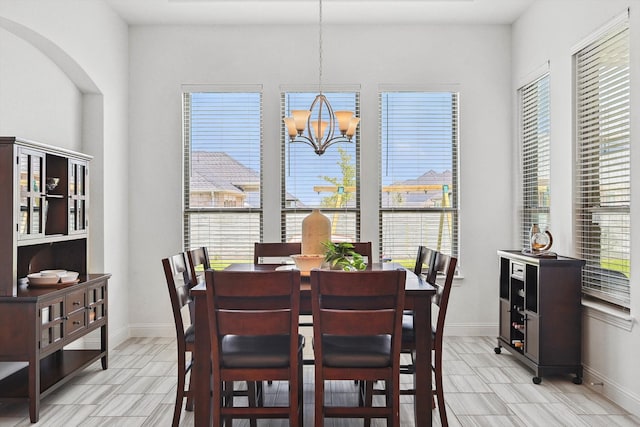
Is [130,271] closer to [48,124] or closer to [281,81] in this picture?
[48,124]

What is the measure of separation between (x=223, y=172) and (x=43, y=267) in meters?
1.91

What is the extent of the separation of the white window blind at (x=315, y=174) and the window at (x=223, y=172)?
11.5 inches

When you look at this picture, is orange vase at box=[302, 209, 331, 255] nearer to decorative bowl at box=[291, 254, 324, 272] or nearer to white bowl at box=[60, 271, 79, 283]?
decorative bowl at box=[291, 254, 324, 272]

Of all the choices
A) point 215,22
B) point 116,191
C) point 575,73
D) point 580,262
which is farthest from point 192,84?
point 580,262

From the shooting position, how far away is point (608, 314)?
10.9 ft

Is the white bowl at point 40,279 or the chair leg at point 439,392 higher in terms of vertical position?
the white bowl at point 40,279

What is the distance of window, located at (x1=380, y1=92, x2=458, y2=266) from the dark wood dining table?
95.2 inches

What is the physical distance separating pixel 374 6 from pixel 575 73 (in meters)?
1.84

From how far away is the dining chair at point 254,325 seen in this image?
92.7 inches

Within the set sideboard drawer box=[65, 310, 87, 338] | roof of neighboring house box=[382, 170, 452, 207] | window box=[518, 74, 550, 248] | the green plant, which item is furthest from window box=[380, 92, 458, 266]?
sideboard drawer box=[65, 310, 87, 338]

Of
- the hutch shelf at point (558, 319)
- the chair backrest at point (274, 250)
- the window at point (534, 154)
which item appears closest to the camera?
the hutch shelf at point (558, 319)

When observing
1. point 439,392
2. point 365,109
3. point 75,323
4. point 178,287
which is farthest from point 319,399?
Result: point 365,109

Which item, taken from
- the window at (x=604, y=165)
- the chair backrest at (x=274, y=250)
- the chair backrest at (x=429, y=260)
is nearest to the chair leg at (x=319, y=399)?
the chair backrest at (x=429, y=260)

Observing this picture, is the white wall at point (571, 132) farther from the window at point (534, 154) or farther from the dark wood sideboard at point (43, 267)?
the dark wood sideboard at point (43, 267)
